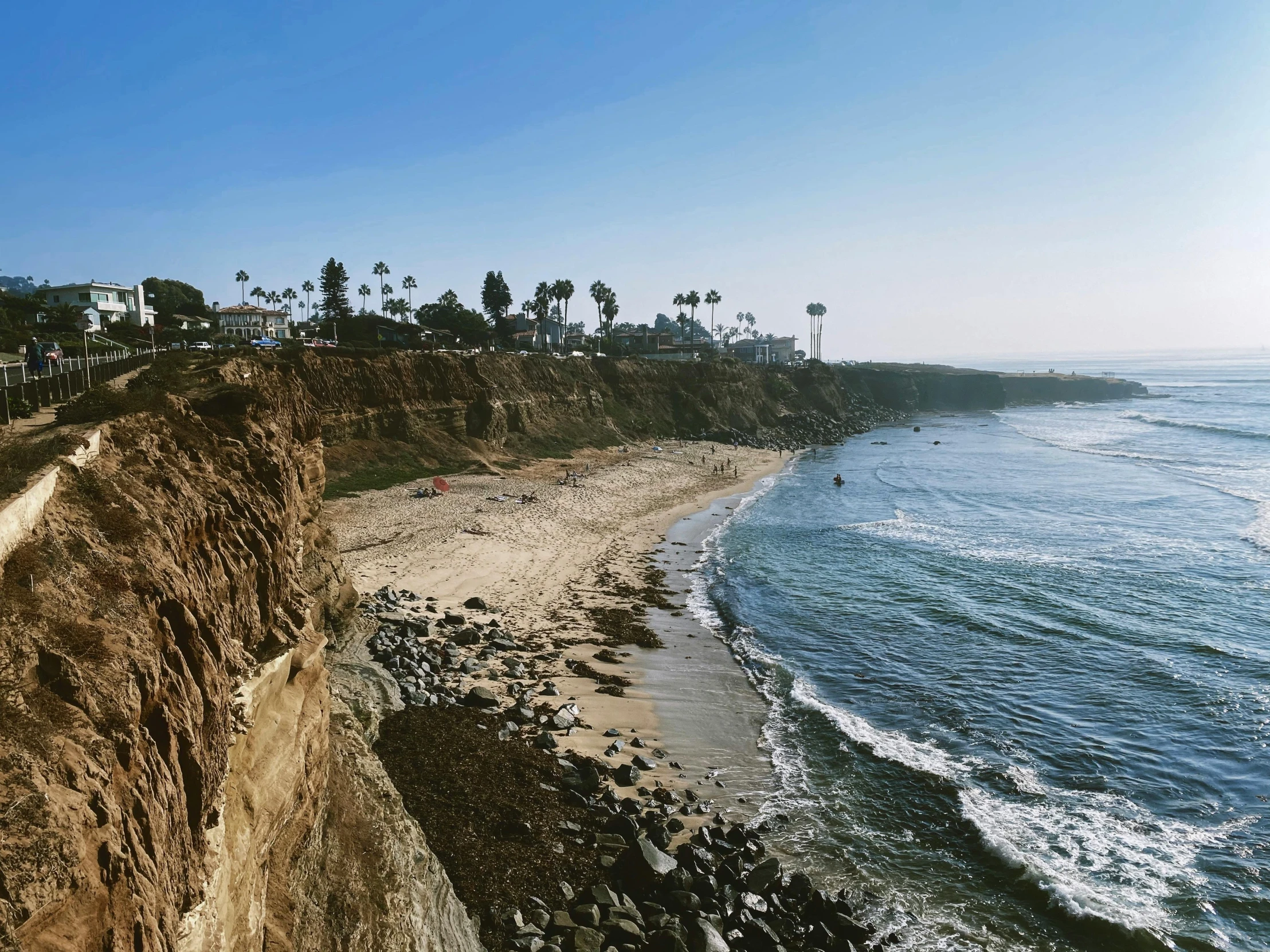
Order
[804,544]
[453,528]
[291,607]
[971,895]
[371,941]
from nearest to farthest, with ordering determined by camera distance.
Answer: [371,941]
[291,607]
[971,895]
[453,528]
[804,544]

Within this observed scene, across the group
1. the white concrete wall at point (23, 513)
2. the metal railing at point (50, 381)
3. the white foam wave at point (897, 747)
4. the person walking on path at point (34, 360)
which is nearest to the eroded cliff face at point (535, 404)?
Answer: the metal railing at point (50, 381)

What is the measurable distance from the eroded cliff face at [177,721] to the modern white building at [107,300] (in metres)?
60.3

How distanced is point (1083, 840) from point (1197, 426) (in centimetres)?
10786

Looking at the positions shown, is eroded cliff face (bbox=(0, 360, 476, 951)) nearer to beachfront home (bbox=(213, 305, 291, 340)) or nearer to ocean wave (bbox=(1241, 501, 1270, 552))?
ocean wave (bbox=(1241, 501, 1270, 552))

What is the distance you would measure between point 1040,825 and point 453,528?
27.9 m

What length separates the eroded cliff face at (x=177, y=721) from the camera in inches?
213

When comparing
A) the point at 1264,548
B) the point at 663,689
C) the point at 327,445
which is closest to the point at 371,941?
the point at 663,689

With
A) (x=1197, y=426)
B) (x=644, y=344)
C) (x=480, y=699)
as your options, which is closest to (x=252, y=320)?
(x=644, y=344)

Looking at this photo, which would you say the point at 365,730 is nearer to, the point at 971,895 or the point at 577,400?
the point at 971,895

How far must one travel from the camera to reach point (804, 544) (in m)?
41.0

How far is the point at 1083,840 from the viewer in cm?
1600

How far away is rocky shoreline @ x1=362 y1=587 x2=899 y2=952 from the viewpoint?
1236 centimetres

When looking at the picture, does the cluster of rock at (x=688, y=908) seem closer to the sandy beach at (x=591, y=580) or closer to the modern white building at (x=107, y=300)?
the sandy beach at (x=591, y=580)

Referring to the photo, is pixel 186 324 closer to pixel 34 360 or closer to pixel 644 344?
pixel 34 360
